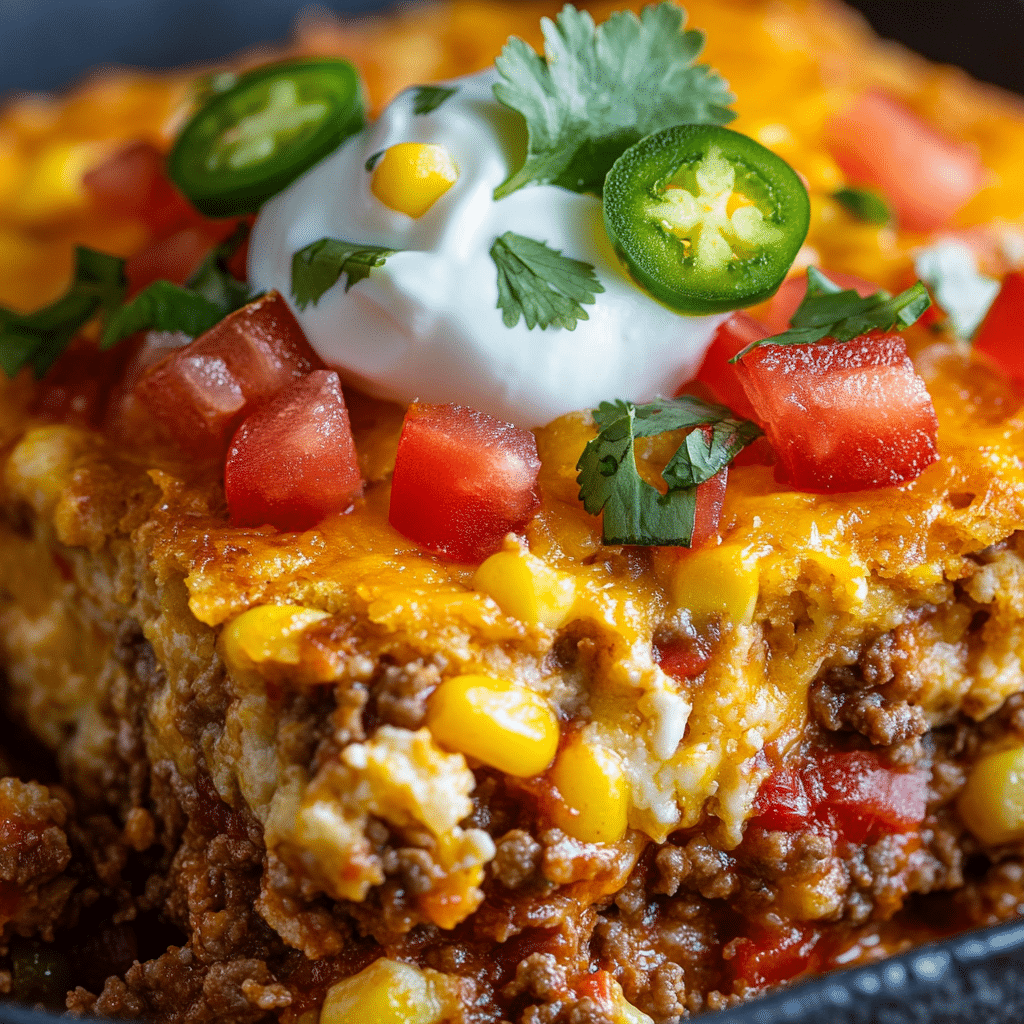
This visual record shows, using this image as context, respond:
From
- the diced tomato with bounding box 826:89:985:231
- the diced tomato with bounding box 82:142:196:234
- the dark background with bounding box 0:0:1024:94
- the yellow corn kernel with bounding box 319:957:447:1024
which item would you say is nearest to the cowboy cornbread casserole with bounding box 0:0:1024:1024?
the yellow corn kernel with bounding box 319:957:447:1024

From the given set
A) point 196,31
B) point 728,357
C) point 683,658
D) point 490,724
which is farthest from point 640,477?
point 196,31

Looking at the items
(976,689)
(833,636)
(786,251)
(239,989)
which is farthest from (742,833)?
(786,251)

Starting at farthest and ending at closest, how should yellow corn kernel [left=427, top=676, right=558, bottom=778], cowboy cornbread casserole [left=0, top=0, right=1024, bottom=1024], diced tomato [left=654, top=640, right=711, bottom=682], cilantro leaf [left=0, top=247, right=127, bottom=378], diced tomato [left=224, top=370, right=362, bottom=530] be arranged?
cilantro leaf [left=0, top=247, right=127, bottom=378] < diced tomato [left=224, top=370, right=362, bottom=530] < diced tomato [left=654, top=640, right=711, bottom=682] < cowboy cornbread casserole [left=0, top=0, right=1024, bottom=1024] < yellow corn kernel [left=427, top=676, right=558, bottom=778]

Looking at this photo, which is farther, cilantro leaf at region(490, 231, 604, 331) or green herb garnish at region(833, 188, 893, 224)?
green herb garnish at region(833, 188, 893, 224)

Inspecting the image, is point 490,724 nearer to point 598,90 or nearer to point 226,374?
point 226,374

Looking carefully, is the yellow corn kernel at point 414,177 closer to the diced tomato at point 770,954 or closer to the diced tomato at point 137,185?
the diced tomato at point 137,185

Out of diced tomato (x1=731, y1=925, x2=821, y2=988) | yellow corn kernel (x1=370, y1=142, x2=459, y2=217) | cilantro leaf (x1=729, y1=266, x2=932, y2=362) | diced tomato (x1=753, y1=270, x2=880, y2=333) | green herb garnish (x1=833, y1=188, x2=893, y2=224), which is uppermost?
yellow corn kernel (x1=370, y1=142, x2=459, y2=217)

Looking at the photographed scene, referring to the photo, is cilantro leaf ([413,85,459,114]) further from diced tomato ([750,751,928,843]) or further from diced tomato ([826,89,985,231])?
diced tomato ([750,751,928,843])
